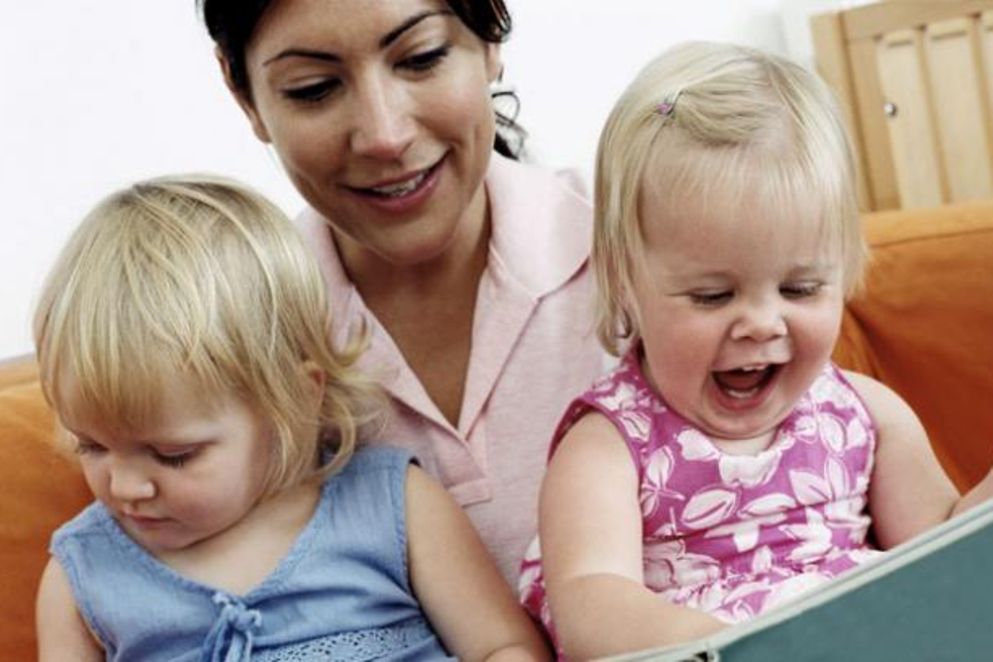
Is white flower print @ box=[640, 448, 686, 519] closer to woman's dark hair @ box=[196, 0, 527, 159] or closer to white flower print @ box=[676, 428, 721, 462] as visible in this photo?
white flower print @ box=[676, 428, 721, 462]

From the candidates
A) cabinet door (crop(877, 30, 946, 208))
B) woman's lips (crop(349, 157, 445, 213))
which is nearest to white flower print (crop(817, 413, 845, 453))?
woman's lips (crop(349, 157, 445, 213))

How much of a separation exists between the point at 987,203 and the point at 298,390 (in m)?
0.70

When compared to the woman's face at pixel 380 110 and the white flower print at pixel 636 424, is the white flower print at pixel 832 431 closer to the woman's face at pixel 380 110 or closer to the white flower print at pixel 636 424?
the white flower print at pixel 636 424

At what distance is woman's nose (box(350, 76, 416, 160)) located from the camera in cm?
127

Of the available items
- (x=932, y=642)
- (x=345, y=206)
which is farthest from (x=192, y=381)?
(x=932, y=642)

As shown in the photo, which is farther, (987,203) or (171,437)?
(987,203)

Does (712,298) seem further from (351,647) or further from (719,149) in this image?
(351,647)

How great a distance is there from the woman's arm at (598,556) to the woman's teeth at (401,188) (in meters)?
0.24

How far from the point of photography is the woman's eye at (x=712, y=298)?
111 cm

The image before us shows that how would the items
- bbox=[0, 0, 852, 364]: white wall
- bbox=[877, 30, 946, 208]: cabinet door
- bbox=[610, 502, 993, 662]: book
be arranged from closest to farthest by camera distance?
bbox=[610, 502, 993, 662]: book < bbox=[0, 0, 852, 364]: white wall < bbox=[877, 30, 946, 208]: cabinet door

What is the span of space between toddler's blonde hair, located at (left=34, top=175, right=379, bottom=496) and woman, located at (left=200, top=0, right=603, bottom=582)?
0.07m

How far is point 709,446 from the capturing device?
3.86 ft

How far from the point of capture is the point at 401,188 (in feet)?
4.31

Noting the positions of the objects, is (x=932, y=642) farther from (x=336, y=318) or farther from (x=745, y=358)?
(x=336, y=318)
